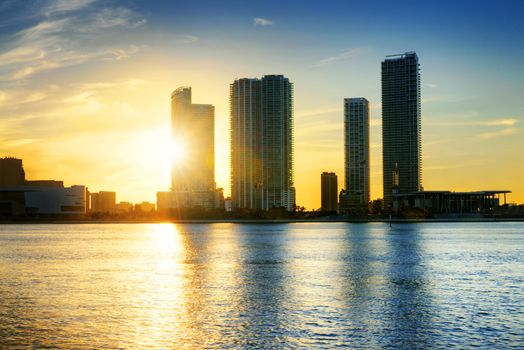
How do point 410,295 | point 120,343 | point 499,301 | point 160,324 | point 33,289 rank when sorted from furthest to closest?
point 33,289 < point 410,295 < point 499,301 < point 160,324 < point 120,343

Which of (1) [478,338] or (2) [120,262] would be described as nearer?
(1) [478,338]

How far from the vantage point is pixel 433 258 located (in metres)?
99.6

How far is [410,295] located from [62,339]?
30729 millimetres

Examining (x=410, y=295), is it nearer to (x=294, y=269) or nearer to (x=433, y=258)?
(x=294, y=269)

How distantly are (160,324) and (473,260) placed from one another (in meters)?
64.0

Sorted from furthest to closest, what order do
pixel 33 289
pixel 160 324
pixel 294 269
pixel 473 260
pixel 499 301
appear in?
pixel 473 260 < pixel 294 269 < pixel 33 289 < pixel 499 301 < pixel 160 324

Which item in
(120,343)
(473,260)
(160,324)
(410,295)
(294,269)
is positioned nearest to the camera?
(120,343)

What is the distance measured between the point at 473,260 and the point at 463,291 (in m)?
38.4

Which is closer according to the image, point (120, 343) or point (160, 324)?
point (120, 343)

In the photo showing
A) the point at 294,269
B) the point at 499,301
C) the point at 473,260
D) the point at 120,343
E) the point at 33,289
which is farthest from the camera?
the point at 473,260

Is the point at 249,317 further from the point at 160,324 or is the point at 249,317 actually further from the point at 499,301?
the point at 499,301

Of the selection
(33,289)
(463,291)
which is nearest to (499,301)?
(463,291)

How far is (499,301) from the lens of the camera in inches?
2032

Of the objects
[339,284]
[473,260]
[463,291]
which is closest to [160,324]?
[339,284]
